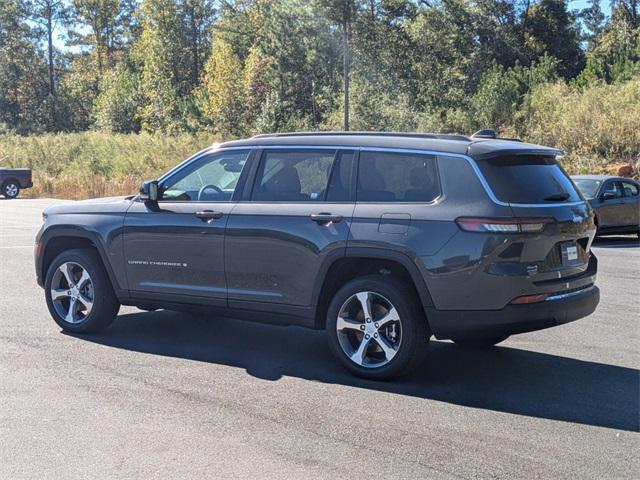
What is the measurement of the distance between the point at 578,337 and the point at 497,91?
96.8 feet

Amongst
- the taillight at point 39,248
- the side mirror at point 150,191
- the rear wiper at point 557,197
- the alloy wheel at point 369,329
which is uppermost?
the side mirror at point 150,191

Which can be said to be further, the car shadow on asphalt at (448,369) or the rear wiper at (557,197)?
the rear wiper at (557,197)

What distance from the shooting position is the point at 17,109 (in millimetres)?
84000

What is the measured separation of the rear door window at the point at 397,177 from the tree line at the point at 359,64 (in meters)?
28.9

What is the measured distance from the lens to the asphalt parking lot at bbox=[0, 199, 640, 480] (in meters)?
4.53

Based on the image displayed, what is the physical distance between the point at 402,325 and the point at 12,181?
32427 mm

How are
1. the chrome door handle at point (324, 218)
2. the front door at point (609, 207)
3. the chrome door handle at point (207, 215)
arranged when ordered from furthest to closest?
the front door at point (609, 207), the chrome door handle at point (207, 215), the chrome door handle at point (324, 218)

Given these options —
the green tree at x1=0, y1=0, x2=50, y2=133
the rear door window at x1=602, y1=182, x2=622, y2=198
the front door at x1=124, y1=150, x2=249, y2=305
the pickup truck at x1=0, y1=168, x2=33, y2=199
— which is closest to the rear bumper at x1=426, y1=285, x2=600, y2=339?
the front door at x1=124, y1=150, x2=249, y2=305

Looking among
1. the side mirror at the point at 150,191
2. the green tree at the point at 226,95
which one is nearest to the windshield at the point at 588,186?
the side mirror at the point at 150,191

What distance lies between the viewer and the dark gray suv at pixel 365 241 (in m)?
5.76

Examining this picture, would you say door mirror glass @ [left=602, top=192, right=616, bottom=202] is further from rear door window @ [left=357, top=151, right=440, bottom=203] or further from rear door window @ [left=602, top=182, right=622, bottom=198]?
rear door window @ [left=357, top=151, right=440, bottom=203]

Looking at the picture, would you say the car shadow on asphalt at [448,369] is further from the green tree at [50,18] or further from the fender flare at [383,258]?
the green tree at [50,18]

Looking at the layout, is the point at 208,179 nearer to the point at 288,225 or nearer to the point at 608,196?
the point at 288,225

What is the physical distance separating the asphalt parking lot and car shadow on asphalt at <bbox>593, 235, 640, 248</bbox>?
9565 mm
